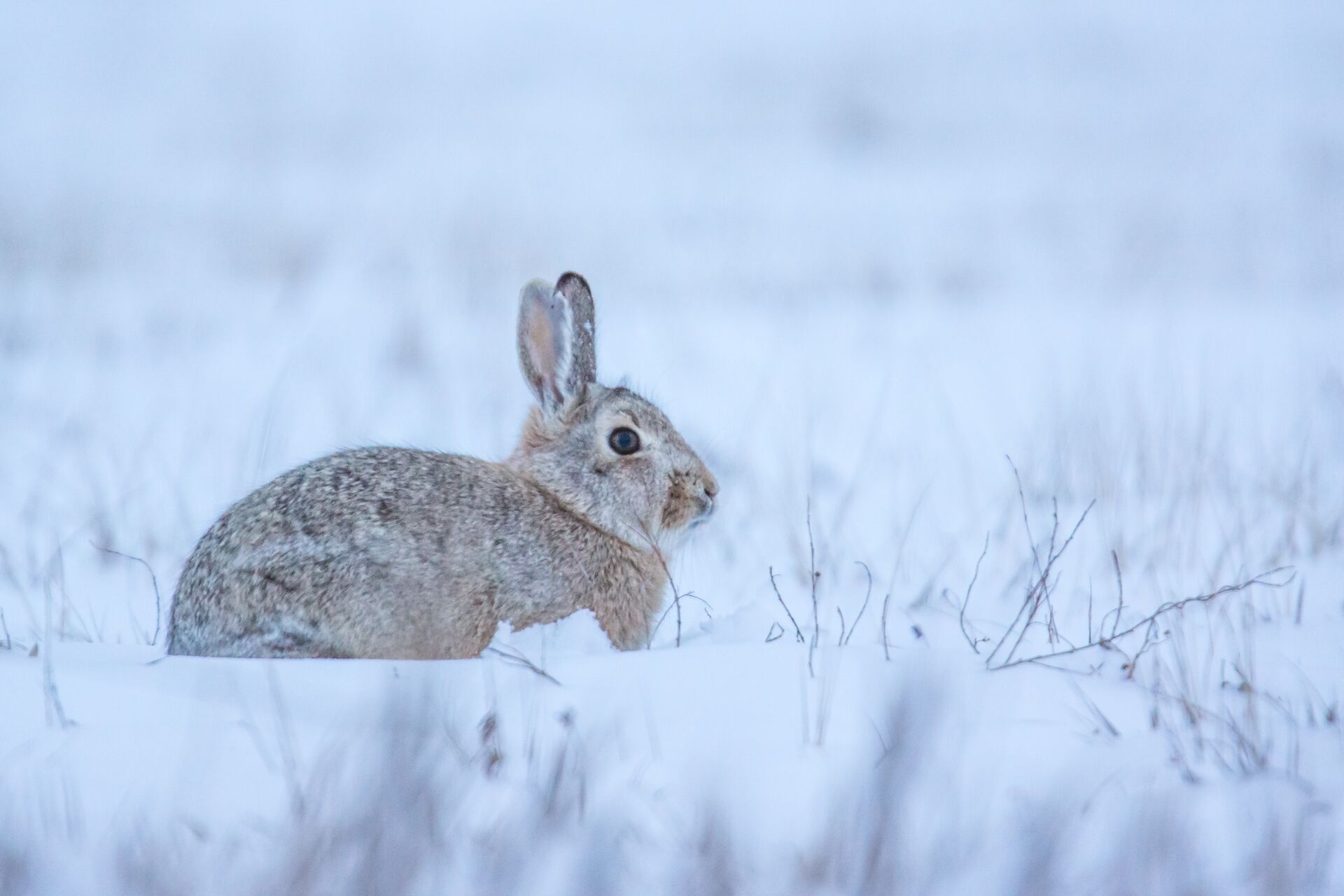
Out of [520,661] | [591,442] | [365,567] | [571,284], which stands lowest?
[520,661]

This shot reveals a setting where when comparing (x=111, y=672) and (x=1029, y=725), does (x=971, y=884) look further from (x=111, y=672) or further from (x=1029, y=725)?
(x=111, y=672)

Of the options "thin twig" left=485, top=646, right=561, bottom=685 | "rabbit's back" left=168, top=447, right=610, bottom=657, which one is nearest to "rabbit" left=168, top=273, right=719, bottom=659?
"rabbit's back" left=168, top=447, right=610, bottom=657

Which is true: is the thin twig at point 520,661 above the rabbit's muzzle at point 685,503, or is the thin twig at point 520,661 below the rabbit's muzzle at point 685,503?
below

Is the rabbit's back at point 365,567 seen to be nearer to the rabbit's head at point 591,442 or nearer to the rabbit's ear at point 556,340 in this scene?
the rabbit's head at point 591,442

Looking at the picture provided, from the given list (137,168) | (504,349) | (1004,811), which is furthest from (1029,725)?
(137,168)

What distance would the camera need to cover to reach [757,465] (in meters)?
7.36

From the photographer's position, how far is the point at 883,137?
20922 millimetres

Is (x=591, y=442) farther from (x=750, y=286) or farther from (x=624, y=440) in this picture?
(x=750, y=286)

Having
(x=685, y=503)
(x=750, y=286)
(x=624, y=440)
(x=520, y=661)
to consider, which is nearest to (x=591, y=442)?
(x=624, y=440)

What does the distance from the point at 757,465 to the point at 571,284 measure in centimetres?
280

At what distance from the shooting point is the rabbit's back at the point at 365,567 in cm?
357

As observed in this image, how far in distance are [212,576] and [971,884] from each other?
2.39m

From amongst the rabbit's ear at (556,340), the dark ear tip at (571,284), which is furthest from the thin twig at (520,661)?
the dark ear tip at (571,284)

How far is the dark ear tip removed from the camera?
4789mm
